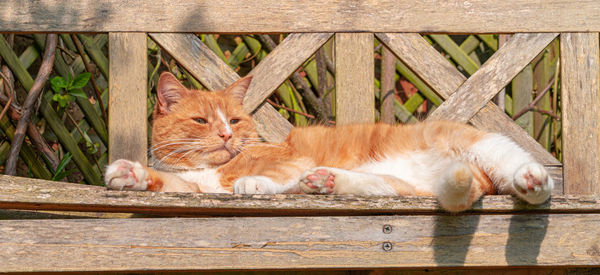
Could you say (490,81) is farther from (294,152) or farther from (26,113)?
(26,113)

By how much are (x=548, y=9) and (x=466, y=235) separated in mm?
1018

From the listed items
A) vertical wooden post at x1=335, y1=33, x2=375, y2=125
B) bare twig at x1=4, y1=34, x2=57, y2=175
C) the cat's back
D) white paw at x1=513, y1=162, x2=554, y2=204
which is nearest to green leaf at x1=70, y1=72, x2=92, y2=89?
bare twig at x1=4, y1=34, x2=57, y2=175

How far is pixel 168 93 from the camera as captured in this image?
212 cm

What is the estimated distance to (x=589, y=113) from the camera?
83.0 inches

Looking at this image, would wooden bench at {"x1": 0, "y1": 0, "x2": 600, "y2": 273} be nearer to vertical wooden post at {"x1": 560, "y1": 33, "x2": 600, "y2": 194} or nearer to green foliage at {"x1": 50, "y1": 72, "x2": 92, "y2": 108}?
vertical wooden post at {"x1": 560, "y1": 33, "x2": 600, "y2": 194}

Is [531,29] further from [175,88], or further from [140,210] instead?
[140,210]

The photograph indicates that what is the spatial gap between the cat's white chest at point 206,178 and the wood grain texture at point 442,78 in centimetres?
73

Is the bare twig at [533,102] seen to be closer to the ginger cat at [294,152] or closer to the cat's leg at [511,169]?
the ginger cat at [294,152]

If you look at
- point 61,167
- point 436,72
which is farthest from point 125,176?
point 61,167

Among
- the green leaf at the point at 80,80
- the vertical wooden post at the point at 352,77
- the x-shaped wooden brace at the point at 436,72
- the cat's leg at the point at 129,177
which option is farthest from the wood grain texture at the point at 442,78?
the green leaf at the point at 80,80

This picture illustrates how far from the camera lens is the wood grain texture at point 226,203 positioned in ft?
4.58

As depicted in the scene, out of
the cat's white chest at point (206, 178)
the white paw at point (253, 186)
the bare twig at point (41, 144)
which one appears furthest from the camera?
the bare twig at point (41, 144)

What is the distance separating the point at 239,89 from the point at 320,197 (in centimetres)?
74

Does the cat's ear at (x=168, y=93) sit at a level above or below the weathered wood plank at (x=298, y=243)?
above
